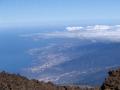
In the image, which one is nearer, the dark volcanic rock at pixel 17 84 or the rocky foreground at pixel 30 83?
the rocky foreground at pixel 30 83

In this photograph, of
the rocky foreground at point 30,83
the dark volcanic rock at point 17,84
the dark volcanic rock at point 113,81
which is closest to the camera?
the dark volcanic rock at point 113,81

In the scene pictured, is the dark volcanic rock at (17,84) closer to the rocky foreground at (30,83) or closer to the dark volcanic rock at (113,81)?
the rocky foreground at (30,83)

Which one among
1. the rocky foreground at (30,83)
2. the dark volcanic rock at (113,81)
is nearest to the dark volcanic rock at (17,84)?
the rocky foreground at (30,83)

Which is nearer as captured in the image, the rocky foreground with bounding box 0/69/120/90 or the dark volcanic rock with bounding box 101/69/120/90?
the dark volcanic rock with bounding box 101/69/120/90

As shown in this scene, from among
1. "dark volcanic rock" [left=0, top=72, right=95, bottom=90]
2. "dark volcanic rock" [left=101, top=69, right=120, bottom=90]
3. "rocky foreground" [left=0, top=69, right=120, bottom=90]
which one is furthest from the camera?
"dark volcanic rock" [left=0, top=72, right=95, bottom=90]

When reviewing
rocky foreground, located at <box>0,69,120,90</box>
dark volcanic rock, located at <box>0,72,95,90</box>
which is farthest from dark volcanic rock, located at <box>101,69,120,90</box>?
dark volcanic rock, located at <box>0,72,95,90</box>

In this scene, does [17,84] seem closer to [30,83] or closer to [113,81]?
[30,83]

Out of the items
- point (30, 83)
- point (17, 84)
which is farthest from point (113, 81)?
point (30, 83)

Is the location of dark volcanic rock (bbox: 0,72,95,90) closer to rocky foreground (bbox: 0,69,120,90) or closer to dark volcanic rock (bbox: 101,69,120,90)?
rocky foreground (bbox: 0,69,120,90)
